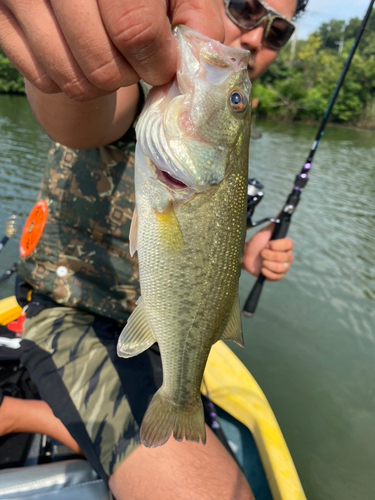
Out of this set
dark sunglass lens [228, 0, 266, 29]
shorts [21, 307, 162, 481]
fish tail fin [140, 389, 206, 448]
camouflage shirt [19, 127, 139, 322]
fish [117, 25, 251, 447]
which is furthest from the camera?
dark sunglass lens [228, 0, 266, 29]

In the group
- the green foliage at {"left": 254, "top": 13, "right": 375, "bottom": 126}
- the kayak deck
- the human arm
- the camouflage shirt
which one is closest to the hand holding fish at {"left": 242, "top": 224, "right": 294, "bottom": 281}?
the kayak deck

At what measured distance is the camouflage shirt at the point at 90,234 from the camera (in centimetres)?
223

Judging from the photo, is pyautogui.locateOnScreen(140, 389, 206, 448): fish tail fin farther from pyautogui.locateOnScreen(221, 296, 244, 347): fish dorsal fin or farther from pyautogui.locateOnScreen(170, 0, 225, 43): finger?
pyautogui.locateOnScreen(170, 0, 225, 43): finger

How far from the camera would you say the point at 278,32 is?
9.42 feet

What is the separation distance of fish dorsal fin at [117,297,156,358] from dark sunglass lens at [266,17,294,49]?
2499 millimetres

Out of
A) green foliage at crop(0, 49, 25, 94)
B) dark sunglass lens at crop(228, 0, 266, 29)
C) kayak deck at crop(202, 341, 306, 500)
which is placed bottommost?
kayak deck at crop(202, 341, 306, 500)

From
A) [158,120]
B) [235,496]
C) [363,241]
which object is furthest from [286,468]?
[363,241]

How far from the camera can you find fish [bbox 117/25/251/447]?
48.1 inches

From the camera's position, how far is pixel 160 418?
1414mm

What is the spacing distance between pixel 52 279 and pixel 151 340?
118cm

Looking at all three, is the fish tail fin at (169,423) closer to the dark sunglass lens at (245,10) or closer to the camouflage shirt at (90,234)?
the camouflage shirt at (90,234)

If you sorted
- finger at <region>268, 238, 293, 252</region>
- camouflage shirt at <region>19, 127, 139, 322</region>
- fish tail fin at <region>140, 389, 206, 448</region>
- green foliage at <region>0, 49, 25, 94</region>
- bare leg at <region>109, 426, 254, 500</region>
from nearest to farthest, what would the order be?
1. fish tail fin at <region>140, 389, 206, 448</region>
2. bare leg at <region>109, 426, 254, 500</region>
3. camouflage shirt at <region>19, 127, 139, 322</region>
4. finger at <region>268, 238, 293, 252</region>
5. green foliage at <region>0, 49, 25, 94</region>

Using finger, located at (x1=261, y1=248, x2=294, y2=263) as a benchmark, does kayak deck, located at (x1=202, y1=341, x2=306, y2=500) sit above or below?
below

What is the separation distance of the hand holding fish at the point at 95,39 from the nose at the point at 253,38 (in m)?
1.95
